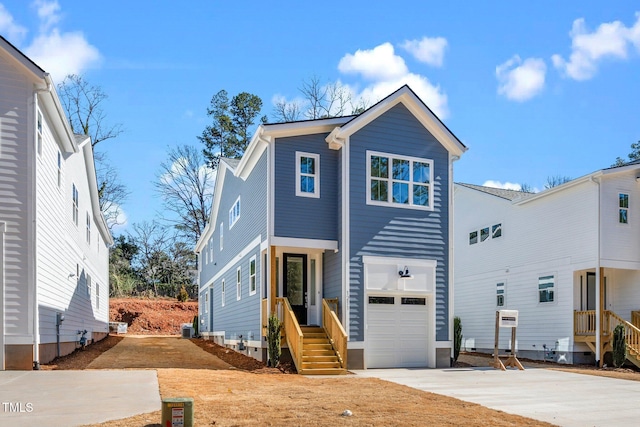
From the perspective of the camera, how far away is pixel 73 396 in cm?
976

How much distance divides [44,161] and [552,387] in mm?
12829

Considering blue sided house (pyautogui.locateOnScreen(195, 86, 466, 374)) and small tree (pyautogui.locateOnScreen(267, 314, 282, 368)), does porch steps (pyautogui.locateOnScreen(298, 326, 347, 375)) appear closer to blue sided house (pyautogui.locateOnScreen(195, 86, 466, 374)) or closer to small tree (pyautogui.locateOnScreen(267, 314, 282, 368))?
blue sided house (pyautogui.locateOnScreen(195, 86, 466, 374))

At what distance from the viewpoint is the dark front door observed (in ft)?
60.3

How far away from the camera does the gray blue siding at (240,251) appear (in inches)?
713

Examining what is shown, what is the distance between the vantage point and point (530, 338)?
2323 centimetres

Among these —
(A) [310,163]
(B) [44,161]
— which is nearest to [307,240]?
(A) [310,163]

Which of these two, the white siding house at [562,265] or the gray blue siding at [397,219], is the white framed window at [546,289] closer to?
the white siding house at [562,265]

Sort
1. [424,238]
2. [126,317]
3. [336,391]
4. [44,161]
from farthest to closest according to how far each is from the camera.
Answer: [126,317], [424,238], [44,161], [336,391]

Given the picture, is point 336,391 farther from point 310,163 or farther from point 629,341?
point 629,341

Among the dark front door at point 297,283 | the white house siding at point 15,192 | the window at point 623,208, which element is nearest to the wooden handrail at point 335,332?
the dark front door at point 297,283

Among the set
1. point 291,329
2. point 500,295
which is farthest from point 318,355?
point 500,295

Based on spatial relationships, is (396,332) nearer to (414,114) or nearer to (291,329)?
(291,329)

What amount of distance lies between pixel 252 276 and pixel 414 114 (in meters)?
7.02

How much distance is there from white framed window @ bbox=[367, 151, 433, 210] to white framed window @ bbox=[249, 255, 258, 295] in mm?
4237
